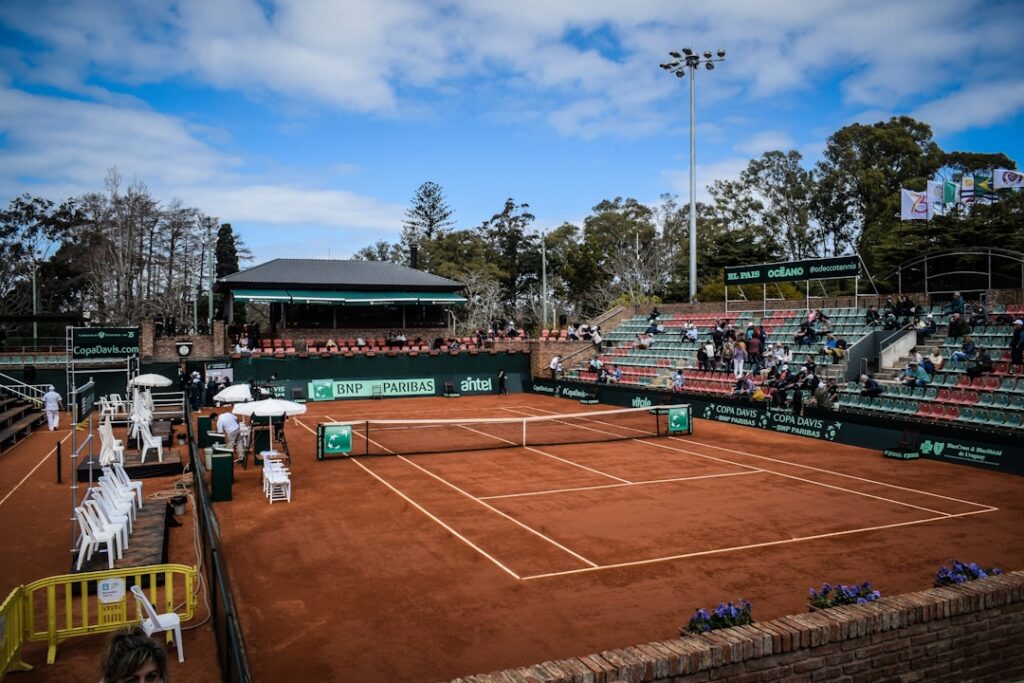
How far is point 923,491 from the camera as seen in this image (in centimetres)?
1666

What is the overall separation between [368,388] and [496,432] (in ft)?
44.9

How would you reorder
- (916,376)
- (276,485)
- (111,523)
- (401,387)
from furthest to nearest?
(401,387)
(916,376)
(276,485)
(111,523)

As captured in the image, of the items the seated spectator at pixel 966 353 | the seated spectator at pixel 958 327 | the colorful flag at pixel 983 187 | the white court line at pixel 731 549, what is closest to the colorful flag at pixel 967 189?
the colorful flag at pixel 983 187

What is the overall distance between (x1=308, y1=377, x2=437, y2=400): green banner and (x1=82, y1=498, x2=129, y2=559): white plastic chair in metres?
25.3

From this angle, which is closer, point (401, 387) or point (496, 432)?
point (496, 432)

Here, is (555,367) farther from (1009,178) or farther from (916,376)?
(1009,178)

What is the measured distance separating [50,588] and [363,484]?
9.30 meters

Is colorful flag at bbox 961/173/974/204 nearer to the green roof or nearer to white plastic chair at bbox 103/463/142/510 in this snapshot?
the green roof

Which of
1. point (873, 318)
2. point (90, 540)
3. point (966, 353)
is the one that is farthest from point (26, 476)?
point (873, 318)

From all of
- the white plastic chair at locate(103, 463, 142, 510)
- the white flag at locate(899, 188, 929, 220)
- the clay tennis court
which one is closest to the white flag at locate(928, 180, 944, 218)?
the white flag at locate(899, 188, 929, 220)

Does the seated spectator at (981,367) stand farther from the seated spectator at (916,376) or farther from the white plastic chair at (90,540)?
the white plastic chair at (90,540)

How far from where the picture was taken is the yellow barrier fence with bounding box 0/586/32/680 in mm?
7574

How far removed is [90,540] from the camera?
11070mm

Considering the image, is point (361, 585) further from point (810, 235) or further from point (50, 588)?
point (810, 235)
